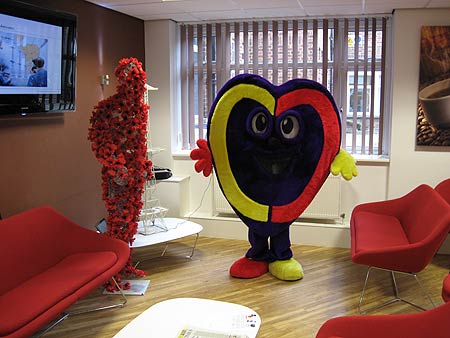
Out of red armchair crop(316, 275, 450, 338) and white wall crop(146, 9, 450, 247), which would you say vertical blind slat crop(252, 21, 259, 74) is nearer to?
white wall crop(146, 9, 450, 247)

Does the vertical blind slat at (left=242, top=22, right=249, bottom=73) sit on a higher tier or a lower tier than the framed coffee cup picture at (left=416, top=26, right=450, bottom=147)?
higher

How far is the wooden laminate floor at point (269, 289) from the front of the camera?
3.55 metres

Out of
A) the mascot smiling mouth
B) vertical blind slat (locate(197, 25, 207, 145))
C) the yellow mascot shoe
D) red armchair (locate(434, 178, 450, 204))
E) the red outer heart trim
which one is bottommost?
the yellow mascot shoe

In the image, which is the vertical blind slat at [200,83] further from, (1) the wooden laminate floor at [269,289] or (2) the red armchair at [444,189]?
(2) the red armchair at [444,189]

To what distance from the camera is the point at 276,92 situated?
164 inches

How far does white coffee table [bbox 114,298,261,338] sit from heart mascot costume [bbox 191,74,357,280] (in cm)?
142

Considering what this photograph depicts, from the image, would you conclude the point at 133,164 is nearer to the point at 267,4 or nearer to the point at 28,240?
the point at 28,240

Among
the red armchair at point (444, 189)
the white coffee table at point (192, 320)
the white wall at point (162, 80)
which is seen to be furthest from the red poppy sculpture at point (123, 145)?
the red armchair at point (444, 189)

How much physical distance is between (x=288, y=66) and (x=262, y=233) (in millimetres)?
2104

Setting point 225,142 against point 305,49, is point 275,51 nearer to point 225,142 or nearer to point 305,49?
point 305,49

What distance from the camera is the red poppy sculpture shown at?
12.9 feet

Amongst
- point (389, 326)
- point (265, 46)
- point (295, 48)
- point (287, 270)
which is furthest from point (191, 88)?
point (389, 326)

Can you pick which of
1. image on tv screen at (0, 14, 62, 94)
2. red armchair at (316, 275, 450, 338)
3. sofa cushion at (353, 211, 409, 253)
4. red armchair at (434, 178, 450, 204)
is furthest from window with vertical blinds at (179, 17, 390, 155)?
red armchair at (316, 275, 450, 338)

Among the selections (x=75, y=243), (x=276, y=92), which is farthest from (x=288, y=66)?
(x=75, y=243)
